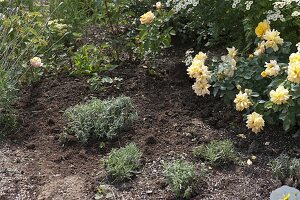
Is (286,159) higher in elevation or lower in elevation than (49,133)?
higher

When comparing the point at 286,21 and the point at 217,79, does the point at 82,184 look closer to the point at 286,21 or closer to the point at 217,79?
the point at 217,79

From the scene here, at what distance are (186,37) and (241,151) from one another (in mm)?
1730

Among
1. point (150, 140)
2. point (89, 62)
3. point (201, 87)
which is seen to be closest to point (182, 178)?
point (150, 140)

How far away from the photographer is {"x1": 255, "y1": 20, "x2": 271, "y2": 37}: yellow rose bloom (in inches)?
163

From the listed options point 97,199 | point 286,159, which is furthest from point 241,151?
point 97,199

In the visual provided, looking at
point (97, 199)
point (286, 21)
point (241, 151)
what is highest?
point (286, 21)

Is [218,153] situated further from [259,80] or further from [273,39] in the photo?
[273,39]

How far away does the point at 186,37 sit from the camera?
5.43 metres

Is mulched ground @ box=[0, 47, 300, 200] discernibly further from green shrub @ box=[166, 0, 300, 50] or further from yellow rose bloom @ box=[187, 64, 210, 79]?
green shrub @ box=[166, 0, 300, 50]

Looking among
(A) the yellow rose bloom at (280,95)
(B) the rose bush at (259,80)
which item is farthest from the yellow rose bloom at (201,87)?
(A) the yellow rose bloom at (280,95)

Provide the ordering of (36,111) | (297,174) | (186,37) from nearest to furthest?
(297,174) < (36,111) < (186,37)

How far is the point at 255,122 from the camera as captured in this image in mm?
3865

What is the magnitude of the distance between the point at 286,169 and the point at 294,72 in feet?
2.02

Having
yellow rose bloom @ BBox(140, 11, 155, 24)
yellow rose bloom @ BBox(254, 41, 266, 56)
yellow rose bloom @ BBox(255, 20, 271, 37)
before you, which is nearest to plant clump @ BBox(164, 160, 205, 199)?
yellow rose bloom @ BBox(254, 41, 266, 56)
